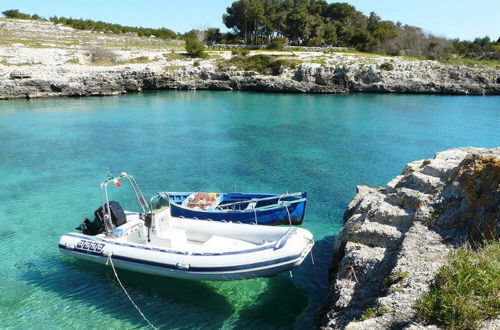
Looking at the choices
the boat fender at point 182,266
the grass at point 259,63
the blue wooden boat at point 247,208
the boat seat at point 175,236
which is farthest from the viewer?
the grass at point 259,63

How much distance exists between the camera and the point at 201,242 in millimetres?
13203

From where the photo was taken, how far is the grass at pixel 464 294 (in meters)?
5.39

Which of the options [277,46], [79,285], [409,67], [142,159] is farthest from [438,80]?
[79,285]

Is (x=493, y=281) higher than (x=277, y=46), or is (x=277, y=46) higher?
(x=277, y=46)

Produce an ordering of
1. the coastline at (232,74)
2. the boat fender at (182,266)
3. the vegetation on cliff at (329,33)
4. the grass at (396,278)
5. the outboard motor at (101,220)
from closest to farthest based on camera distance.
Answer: the grass at (396,278) < the boat fender at (182,266) < the outboard motor at (101,220) < the coastline at (232,74) < the vegetation on cliff at (329,33)

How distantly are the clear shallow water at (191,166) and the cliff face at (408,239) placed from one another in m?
2.26

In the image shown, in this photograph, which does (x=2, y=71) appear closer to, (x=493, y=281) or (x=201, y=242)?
(x=201, y=242)

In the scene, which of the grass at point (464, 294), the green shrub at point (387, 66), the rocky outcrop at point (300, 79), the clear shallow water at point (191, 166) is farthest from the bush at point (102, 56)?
the grass at point (464, 294)

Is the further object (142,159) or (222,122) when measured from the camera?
(222,122)

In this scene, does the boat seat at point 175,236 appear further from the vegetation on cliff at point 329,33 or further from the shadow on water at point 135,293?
the vegetation on cliff at point 329,33

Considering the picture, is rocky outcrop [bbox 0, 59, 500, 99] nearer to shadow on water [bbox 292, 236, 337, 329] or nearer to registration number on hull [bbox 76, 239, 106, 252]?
registration number on hull [bbox 76, 239, 106, 252]

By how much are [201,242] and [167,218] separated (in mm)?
1435

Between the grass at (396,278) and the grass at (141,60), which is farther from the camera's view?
the grass at (141,60)

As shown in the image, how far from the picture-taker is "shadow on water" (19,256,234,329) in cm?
1059
